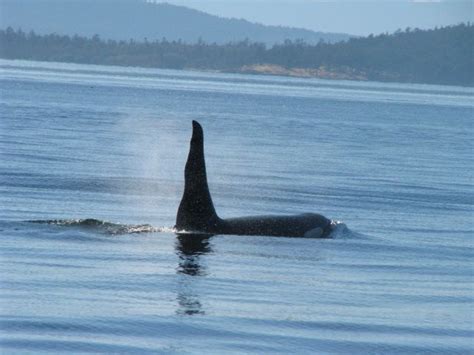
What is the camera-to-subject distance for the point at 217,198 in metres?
30.1

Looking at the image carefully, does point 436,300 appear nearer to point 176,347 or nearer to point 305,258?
point 305,258

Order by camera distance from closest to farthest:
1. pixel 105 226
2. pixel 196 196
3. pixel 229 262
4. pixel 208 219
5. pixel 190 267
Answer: pixel 190 267 → pixel 229 262 → pixel 196 196 → pixel 208 219 → pixel 105 226

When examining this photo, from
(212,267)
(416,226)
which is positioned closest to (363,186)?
(416,226)

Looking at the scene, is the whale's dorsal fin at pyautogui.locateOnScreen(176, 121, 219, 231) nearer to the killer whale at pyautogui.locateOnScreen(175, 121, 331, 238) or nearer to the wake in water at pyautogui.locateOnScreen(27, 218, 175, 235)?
the killer whale at pyautogui.locateOnScreen(175, 121, 331, 238)

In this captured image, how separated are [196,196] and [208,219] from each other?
49cm

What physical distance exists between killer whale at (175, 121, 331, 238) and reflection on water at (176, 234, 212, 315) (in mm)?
332

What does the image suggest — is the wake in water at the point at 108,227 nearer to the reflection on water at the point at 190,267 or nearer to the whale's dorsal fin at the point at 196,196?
the whale's dorsal fin at the point at 196,196

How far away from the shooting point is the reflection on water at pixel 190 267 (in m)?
16.0

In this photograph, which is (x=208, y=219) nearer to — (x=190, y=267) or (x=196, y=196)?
(x=196, y=196)

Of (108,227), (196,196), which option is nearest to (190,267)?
(196,196)

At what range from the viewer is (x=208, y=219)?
74.1 ft

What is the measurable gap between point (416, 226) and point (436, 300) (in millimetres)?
8944

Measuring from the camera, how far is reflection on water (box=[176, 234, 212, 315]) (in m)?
16.0

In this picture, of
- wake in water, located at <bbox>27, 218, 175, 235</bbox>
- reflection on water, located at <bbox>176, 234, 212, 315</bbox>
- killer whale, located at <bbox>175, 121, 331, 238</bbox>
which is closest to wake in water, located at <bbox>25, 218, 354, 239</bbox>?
wake in water, located at <bbox>27, 218, 175, 235</bbox>
